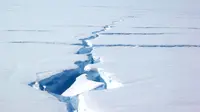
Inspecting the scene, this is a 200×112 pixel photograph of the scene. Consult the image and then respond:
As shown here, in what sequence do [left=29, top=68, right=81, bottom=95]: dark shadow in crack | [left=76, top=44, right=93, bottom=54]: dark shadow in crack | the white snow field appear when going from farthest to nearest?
1. [left=76, top=44, right=93, bottom=54]: dark shadow in crack
2. [left=29, top=68, right=81, bottom=95]: dark shadow in crack
3. the white snow field

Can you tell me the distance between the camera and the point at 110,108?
200cm

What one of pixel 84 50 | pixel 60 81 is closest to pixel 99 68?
pixel 60 81

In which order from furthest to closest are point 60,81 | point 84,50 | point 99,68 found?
point 84,50 < point 99,68 < point 60,81

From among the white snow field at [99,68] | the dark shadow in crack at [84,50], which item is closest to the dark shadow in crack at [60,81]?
the white snow field at [99,68]

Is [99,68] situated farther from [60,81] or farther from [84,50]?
[84,50]

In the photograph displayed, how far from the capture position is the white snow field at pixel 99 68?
2117 mm

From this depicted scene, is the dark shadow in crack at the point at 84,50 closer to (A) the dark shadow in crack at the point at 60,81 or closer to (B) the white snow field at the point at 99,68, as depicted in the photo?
(B) the white snow field at the point at 99,68

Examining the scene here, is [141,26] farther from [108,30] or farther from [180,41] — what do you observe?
[180,41]

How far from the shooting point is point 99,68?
2.97m

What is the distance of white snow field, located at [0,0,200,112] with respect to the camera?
6.95 ft

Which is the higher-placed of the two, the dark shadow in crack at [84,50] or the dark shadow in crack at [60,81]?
the dark shadow in crack at [60,81]

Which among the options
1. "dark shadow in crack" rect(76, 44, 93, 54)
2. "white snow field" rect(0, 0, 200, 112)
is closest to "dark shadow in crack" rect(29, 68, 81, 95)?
"white snow field" rect(0, 0, 200, 112)

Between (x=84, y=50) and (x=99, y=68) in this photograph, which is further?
(x=84, y=50)

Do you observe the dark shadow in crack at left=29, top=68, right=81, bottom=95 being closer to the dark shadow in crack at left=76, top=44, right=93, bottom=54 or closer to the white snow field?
the white snow field
